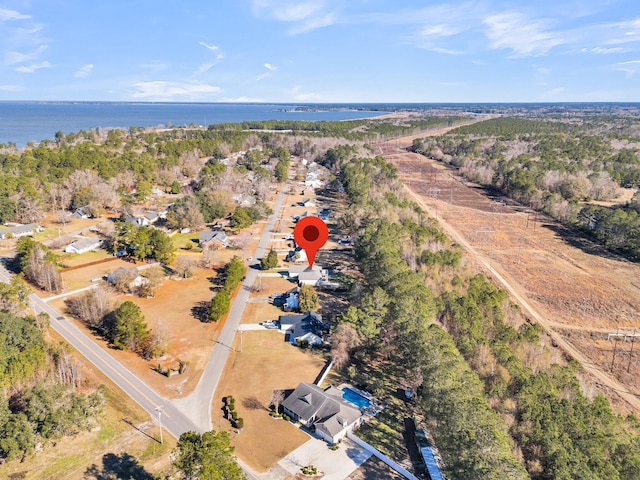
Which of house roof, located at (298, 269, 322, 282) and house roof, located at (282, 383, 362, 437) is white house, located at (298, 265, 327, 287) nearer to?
house roof, located at (298, 269, 322, 282)

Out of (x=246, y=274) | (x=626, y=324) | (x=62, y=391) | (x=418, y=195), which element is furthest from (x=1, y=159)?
(x=626, y=324)

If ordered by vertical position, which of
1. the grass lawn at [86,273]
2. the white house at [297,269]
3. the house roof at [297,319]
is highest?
the white house at [297,269]

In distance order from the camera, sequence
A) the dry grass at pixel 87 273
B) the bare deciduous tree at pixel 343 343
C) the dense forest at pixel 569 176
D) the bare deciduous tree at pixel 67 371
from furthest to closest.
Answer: the dense forest at pixel 569 176
the dry grass at pixel 87 273
the bare deciduous tree at pixel 343 343
the bare deciduous tree at pixel 67 371

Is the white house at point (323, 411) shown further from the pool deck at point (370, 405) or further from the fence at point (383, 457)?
the pool deck at point (370, 405)

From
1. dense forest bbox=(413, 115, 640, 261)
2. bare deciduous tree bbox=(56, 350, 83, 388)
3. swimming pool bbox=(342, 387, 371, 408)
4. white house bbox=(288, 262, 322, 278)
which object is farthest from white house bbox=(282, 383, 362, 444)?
dense forest bbox=(413, 115, 640, 261)

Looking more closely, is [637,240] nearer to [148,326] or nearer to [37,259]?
[148,326]

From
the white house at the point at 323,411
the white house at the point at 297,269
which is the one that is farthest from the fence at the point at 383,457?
the white house at the point at 297,269

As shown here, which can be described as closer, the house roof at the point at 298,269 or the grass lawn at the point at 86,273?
the grass lawn at the point at 86,273

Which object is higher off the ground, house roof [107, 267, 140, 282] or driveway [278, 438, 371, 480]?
house roof [107, 267, 140, 282]
